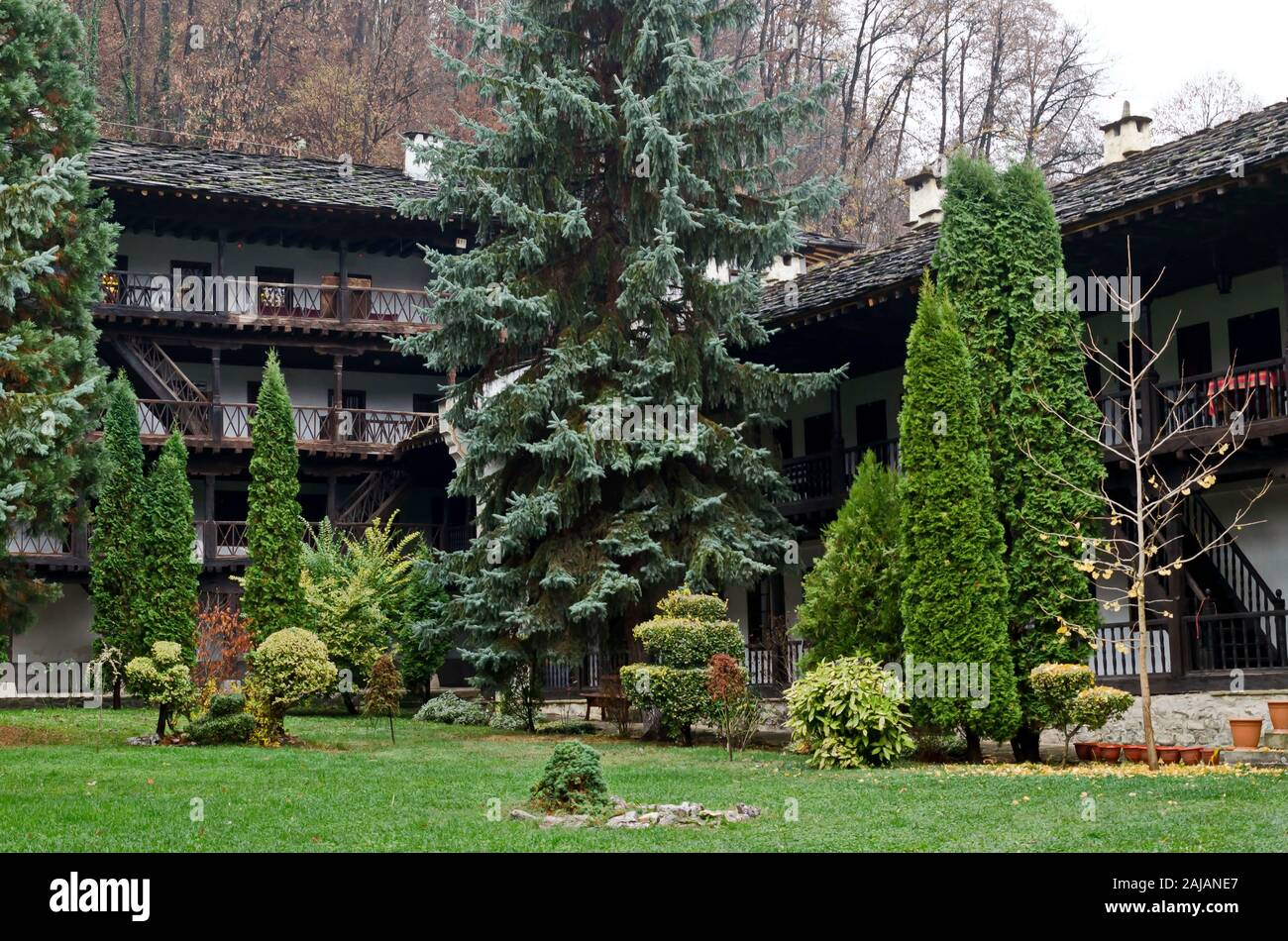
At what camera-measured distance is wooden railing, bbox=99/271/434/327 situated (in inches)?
1417

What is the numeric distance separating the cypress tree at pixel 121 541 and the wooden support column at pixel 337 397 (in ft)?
26.7

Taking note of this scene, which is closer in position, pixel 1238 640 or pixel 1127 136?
pixel 1238 640

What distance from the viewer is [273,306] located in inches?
1469

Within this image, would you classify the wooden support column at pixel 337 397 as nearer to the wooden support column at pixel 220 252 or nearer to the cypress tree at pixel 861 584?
the wooden support column at pixel 220 252

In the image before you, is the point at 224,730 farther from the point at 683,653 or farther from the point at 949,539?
the point at 949,539

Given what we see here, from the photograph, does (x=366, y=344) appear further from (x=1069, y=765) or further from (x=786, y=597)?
(x=1069, y=765)

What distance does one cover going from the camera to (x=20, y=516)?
18.4 m

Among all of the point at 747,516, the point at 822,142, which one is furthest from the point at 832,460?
the point at 822,142

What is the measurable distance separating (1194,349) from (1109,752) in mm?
6783

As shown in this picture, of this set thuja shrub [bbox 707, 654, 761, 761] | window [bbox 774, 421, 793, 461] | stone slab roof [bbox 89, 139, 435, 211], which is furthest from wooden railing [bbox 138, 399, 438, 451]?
thuja shrub [bbox 707, 654, 761, 761]

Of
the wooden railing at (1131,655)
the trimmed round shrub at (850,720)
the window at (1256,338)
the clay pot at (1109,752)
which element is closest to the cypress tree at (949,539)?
the trimmed round shrub at (850,720)

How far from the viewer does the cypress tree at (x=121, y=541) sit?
28.1 meters

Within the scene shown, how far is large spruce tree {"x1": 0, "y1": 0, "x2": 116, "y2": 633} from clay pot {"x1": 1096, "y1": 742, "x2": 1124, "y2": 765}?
39.3 feet

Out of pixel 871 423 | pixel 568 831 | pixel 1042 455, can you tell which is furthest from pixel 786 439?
pixel 568 831
